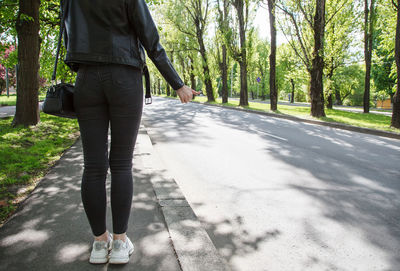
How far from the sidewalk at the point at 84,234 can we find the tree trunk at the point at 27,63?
657 cm

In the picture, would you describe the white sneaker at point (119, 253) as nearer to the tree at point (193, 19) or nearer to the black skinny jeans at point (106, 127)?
the black skinny jeans at point (106, 127)

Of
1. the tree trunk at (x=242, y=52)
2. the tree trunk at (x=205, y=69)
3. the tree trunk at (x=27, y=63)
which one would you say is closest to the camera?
the tree trunk at (x=27, y=63)

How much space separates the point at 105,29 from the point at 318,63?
15.2 meters

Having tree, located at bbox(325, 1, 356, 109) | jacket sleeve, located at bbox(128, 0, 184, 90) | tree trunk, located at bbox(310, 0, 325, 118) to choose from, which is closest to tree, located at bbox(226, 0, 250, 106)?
tree, located at bbox(325, 1, 356, 109)

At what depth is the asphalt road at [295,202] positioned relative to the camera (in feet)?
8.06

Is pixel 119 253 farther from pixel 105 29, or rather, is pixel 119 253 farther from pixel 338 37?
pixel 338 37

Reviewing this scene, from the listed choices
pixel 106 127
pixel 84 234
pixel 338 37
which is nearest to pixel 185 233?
pixel 84 234

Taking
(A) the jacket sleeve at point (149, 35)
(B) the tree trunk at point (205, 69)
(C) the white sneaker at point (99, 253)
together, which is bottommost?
(C) the white sneaker at point (99, 253)

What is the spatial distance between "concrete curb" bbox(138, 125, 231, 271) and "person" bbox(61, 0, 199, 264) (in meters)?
0.45

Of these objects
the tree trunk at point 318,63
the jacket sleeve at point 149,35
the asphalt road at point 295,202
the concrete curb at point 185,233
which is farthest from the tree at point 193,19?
the jacket sleeve at point 149,35

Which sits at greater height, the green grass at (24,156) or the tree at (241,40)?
the tree at (241,40)

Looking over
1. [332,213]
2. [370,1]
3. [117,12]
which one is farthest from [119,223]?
[370,1]

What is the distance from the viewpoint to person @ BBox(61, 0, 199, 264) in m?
1.91

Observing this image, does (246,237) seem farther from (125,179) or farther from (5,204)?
(5,204)
